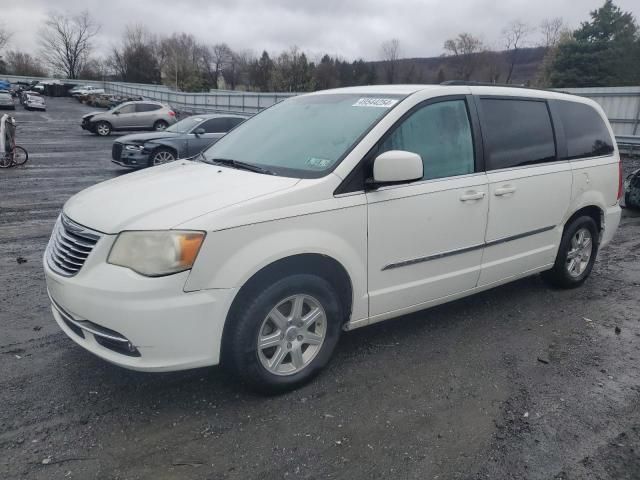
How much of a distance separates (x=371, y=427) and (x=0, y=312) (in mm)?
3309

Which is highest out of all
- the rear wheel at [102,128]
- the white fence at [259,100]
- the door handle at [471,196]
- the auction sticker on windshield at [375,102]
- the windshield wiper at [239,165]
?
the white fence at [259,100]

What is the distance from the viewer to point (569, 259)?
4.94 metres

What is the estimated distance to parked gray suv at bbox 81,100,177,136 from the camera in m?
24.1

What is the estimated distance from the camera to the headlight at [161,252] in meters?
2.65

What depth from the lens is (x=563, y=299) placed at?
489 cm

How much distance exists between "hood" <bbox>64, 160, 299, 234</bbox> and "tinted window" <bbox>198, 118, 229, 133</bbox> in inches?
404

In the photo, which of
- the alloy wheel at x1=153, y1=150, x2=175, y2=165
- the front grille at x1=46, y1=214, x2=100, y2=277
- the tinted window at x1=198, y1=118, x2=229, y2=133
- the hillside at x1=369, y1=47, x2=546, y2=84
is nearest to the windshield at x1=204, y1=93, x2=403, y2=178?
the front grille at x1=46, y1=214, x2=100, y2=277

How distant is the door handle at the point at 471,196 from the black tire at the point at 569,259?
1422mm

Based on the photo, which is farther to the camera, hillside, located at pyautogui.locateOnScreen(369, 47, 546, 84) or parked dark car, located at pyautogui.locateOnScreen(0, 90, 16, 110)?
hillside, located at pyautogui.locateOnScreen(369, 47, 546, 84)

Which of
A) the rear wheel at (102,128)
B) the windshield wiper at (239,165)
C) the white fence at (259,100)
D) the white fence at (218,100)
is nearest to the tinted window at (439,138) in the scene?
the windshield wiper at (239,165)

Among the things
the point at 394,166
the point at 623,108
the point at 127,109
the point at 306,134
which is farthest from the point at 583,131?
the point at 127,109

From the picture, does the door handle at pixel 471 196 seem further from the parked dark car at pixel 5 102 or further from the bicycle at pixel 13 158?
the parked dark car at pixel 5 102

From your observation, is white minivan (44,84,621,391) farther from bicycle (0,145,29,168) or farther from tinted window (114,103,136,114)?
tinted window (114,103,136,114)

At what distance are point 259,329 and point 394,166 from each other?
49.7 inches
